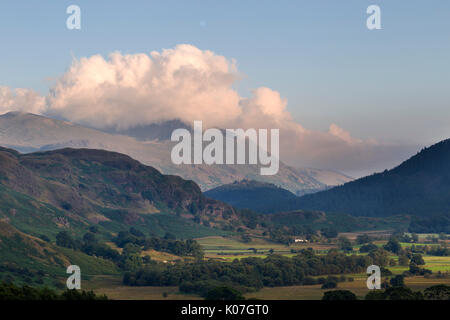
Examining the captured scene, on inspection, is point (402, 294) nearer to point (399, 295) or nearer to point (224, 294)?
point (399, 295)

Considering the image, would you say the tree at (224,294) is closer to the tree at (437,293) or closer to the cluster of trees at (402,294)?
the cluster of trees at (402,294)

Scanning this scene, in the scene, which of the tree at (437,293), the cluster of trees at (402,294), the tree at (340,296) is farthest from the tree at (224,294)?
the tree at (437,293)

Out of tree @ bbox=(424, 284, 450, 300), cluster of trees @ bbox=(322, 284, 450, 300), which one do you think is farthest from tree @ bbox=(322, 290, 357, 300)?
tree @ bbox=(424, 284, 450, 300)

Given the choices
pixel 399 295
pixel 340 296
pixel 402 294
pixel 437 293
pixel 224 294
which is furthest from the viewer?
pixel 224 294

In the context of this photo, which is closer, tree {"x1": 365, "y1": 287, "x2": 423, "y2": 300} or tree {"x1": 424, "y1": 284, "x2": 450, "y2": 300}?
tree {"x1": 365, "y1": 287, "x2": 423, "y2": 300}

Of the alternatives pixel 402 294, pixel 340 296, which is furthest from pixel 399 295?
pixel 340 296

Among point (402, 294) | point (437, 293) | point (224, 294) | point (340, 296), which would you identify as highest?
point (402, 294)

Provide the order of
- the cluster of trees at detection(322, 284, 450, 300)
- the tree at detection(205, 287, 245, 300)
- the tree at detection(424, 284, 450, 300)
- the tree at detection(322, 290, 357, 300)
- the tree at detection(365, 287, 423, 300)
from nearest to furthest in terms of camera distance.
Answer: the tree at detection(365, 287, 423, 300), the cluster of trees at detection(322, 284, 450, 300), the tree at detection(424, 284, 450, 300), the tree at detection(322, 290, 357, 300), the tree at detection(205, 287, 245, 300)

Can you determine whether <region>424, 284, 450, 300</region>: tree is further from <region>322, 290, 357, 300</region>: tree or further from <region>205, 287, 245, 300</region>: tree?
<region>205, 287, 245, 300</region>: tree
